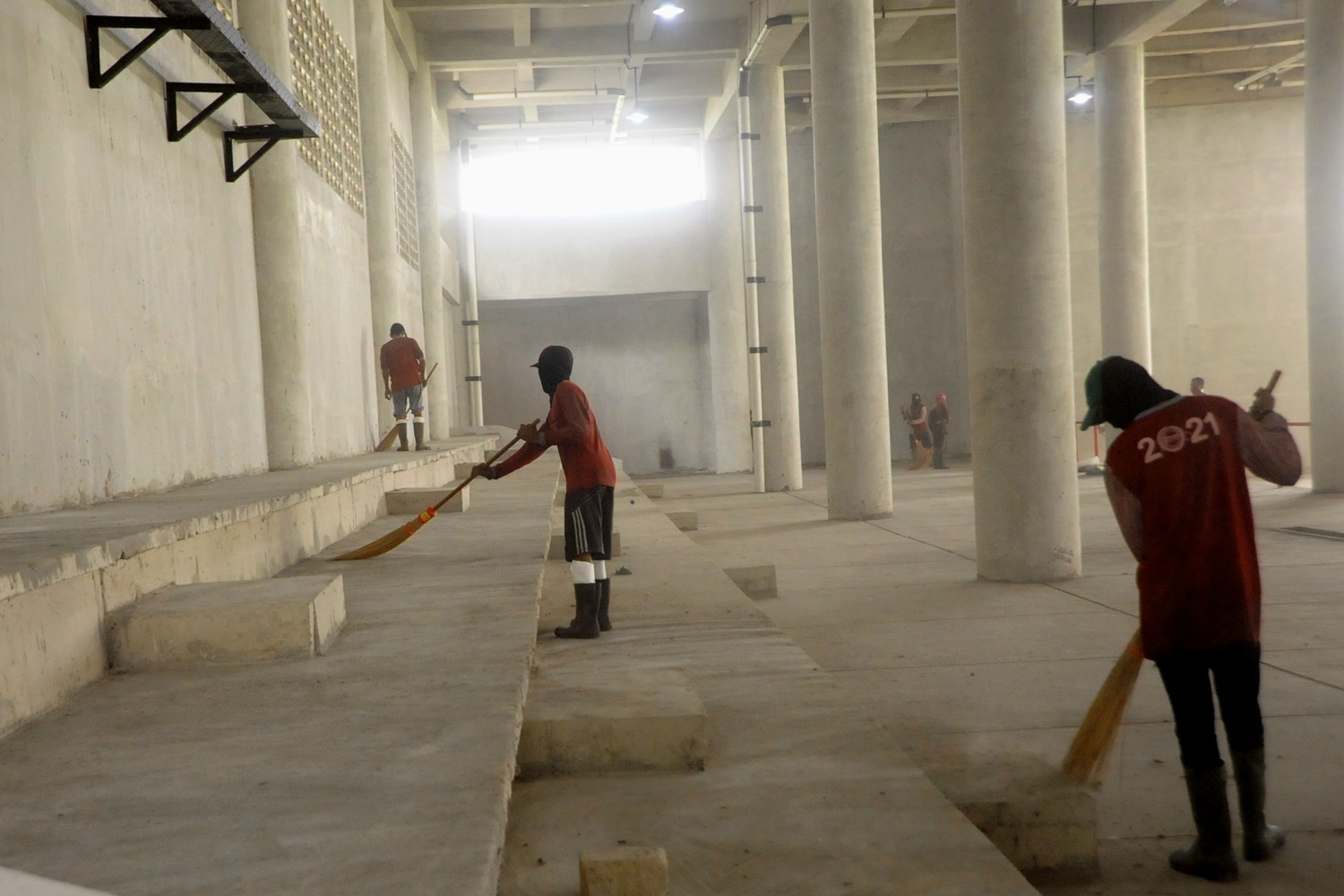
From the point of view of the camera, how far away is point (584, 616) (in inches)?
272

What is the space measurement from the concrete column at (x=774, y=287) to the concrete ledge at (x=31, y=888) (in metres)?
21.7

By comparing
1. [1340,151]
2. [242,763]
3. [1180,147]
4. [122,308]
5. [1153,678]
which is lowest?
[1153,678]

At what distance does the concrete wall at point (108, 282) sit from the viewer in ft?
20.9

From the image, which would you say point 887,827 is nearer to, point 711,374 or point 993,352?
point 993,352

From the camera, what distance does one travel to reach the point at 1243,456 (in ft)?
15.0

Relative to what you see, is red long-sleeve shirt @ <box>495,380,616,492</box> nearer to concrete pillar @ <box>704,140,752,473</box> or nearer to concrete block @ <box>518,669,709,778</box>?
concrete block @ <box>518,669,709,778</box>

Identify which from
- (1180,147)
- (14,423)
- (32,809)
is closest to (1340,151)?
(1180,147)

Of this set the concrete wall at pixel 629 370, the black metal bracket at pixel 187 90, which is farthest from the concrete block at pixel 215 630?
the concrete wall at pixel 629 370

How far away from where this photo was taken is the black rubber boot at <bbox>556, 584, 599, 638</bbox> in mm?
6855

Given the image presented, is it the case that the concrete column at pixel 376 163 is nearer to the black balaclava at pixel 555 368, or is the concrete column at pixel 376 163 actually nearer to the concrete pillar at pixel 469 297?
the concrete pillar at pixel 469 297

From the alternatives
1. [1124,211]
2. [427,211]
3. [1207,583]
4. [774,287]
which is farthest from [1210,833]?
[427,211]

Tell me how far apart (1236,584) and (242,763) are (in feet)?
11.2

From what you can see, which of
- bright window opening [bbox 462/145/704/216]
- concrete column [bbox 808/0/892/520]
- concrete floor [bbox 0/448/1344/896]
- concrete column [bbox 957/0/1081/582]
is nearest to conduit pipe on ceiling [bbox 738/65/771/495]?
concrete column [bbox 808/0/892/520]

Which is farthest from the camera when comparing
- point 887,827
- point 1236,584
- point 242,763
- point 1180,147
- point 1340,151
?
point 1180,147
